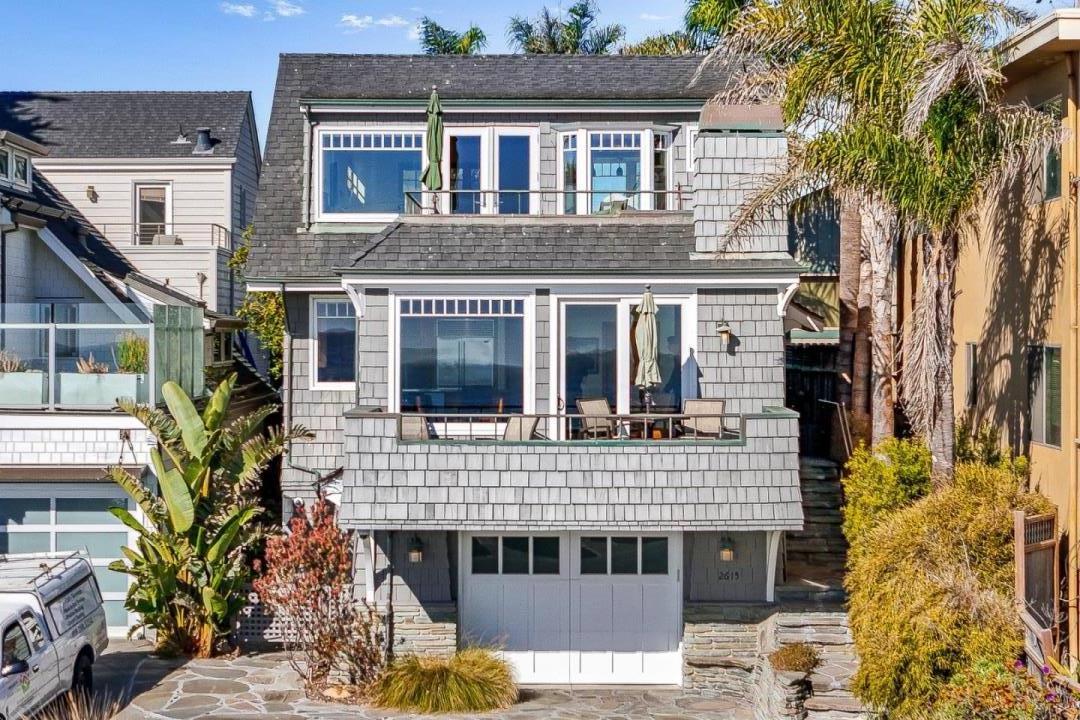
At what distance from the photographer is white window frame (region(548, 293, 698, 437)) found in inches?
615

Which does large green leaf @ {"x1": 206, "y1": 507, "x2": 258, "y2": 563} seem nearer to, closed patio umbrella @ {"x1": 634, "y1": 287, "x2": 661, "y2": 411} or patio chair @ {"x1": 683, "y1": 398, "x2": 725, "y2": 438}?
closed patio umbrella @ {"x1": 634, "y1": 287, "x2": 661, "y2": 411}

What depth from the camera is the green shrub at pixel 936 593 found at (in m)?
12.0

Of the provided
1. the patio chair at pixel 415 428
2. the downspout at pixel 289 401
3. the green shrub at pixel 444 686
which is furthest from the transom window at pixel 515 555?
the downspout at pixel 289 401

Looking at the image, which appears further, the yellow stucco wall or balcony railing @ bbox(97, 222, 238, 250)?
balcony railing @ bbox(97, 222, 238, 250)

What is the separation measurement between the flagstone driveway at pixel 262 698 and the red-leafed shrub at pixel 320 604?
622 mm

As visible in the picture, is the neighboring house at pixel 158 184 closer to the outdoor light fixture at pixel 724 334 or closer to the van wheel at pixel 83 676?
the van wheel at pixel 83 676

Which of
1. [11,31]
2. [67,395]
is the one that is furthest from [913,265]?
[11,31]

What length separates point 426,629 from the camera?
1588 cm

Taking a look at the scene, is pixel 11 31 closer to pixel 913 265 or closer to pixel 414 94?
pixel 414 94

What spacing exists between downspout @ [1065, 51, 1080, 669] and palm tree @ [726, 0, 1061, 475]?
0.75 meters

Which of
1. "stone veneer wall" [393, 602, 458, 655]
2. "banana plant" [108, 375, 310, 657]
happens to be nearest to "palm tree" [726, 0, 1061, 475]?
"stone veneer wall" [393, 602, 458, 655]

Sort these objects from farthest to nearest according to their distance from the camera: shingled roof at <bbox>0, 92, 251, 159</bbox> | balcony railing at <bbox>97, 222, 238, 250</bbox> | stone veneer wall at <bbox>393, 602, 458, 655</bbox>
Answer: shingled roof at <bbox>0, 92, 251, 159</bbox> < balcony railing at <bbox>97, 222, 238, 250</bbox> < stone veneer wall at <bbox>393, 602, 458, 655</bbox>

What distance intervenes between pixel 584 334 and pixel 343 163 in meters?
5.42

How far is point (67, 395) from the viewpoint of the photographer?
16.3 meters
